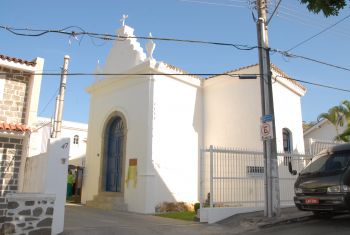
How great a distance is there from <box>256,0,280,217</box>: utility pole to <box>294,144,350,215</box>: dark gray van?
2.38 ft

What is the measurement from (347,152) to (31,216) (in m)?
8.27

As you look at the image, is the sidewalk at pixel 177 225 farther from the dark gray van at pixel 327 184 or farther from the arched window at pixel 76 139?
the arched window at pixel 76 139

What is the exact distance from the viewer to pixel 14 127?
33.4ft

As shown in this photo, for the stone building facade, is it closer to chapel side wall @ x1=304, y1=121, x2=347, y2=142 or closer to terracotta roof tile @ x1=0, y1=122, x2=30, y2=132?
terracotta roof tile @ x1=0, y1=122, x2=30, y2=132

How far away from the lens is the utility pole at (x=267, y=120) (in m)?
10.9

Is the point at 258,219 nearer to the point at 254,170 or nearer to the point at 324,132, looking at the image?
the point at 254,170

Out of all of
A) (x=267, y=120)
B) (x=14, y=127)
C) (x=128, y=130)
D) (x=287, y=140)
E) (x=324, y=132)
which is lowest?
(x=14, y=127)

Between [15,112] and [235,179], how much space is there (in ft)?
23.1

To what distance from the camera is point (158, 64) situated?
16359 millimetres

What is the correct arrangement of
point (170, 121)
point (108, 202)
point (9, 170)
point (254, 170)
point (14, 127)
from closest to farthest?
point (14, 127) < point (9, 170) < point (254, 170) < point (170, 121) < point (108, 202)

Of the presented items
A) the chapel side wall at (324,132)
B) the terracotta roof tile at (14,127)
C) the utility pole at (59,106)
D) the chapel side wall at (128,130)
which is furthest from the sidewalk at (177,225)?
the chapel side wall at (324,132)

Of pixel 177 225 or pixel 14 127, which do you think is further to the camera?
pixel 177 225

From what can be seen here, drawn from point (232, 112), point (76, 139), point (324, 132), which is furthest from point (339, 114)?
point (76, 139)

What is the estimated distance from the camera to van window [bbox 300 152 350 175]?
9.97 metres
